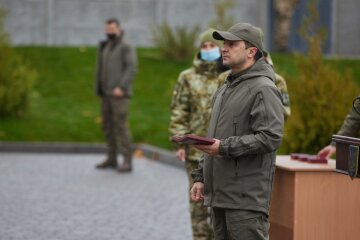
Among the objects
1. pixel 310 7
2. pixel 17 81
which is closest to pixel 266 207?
pixel 310 7

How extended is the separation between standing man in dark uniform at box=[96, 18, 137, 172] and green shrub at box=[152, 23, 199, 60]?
10.6 meters

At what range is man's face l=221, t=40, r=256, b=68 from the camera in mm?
6445

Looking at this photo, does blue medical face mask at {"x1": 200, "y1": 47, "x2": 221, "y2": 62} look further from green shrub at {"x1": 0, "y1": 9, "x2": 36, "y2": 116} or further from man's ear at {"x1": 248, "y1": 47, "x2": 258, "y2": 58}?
green shrub at {"x1": 0, "y1": 9, "x2": 36, "y2": 116}

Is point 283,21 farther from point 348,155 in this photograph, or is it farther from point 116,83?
point 348,155

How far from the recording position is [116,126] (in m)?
16.2

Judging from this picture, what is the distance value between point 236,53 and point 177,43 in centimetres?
2067

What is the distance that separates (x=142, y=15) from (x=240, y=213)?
24058 millimetres

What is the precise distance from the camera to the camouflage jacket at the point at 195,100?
29.2 feet

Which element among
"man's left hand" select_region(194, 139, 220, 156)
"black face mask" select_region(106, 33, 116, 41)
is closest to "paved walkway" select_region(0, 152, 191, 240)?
"black face mask" select_region(106, 33, 116, 41)

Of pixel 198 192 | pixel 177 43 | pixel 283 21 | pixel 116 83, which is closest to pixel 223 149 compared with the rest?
pixel 198 192

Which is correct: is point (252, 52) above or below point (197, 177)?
above

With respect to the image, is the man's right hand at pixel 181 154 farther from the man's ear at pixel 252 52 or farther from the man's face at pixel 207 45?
the man's ear at pixel 252 52

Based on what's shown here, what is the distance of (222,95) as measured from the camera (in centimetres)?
657

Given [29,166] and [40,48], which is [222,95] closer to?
[29,166]
